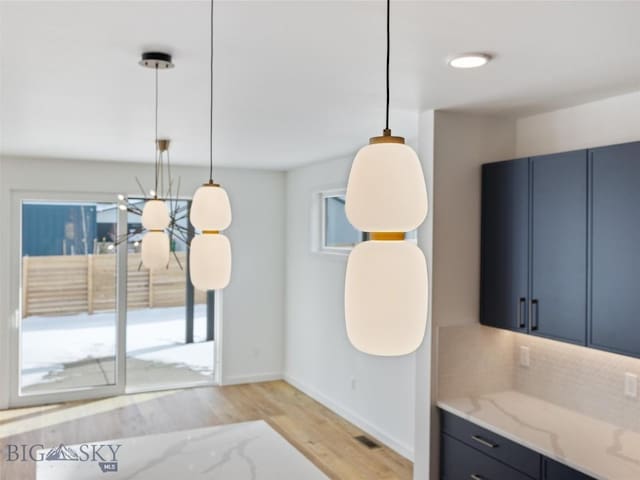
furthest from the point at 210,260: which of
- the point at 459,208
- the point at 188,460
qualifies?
the point at 459,208

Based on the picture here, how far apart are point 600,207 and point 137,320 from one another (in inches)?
197

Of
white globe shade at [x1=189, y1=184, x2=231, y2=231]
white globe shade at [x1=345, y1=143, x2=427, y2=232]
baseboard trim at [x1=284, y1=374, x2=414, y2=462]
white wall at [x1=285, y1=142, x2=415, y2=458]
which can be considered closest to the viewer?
white globe shade at [x1=345, y1=143, x2=427, y2=232]

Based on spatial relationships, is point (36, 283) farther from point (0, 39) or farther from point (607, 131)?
point (607, 131)

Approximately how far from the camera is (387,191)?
3.16ft

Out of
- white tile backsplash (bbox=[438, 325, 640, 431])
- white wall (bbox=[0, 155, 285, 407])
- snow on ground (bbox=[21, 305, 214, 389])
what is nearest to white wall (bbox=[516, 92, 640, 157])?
white tile backsplash (bbox=[438, 325, 640, 431])

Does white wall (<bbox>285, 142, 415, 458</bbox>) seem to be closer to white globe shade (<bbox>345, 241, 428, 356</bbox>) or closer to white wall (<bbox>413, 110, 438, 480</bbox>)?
white wall (<bbox>413, 110, 438, 480</bbox>)

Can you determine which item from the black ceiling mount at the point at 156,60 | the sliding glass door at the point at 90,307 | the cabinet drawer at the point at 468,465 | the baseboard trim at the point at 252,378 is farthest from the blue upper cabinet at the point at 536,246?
the baseboard trim at the point at 252,378

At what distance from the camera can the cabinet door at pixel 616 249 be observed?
2.57m

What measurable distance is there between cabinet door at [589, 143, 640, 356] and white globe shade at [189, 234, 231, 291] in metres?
1.88

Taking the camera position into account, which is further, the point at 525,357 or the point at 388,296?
the point at 525,357

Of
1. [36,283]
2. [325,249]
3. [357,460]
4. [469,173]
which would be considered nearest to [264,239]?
[325,249]

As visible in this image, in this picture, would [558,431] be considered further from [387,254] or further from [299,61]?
[387,254]

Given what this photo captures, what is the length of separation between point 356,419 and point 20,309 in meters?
3.54

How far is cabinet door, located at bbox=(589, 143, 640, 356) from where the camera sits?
2.57m
